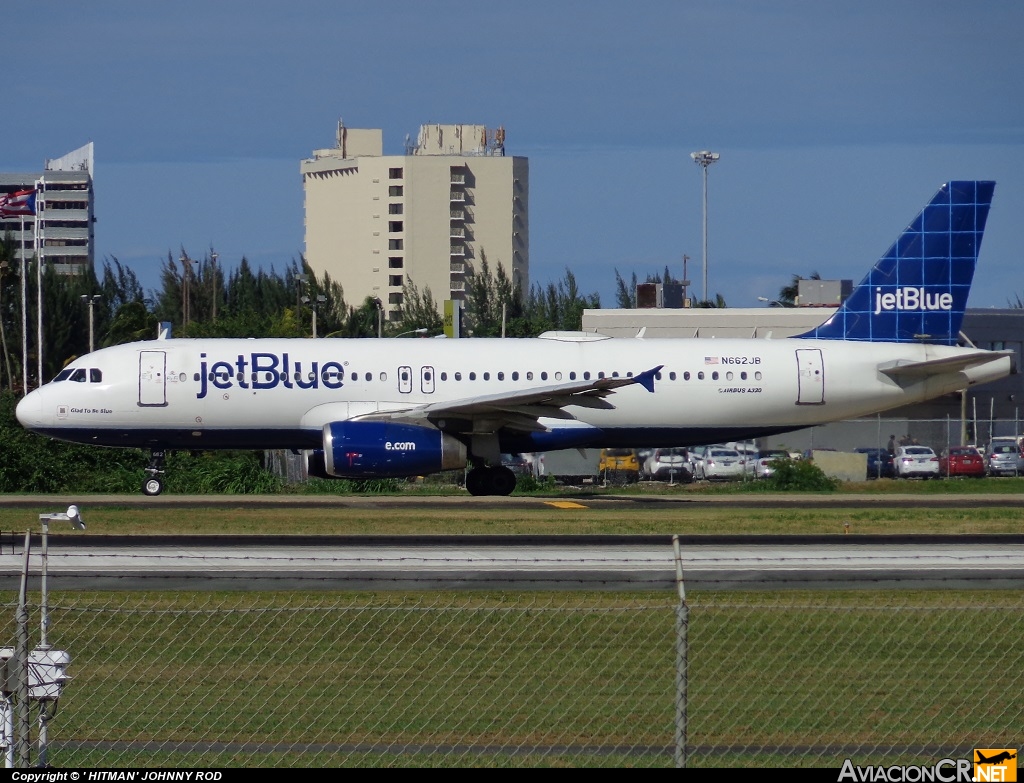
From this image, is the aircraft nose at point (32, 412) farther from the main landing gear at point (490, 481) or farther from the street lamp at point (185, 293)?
the street lamp at point (185, 293)

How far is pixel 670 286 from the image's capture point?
8156cm

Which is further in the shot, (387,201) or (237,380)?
(387,201)

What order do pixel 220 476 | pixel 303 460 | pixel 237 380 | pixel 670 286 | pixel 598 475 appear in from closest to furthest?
pixel 237 380 → pixel 220 476 → pixel 303 460 → pixel 598 475 → pixel 670 286

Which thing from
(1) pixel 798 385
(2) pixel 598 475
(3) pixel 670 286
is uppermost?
(3) pixel 670 286

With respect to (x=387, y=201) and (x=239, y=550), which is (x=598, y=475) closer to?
(x=239, y=550)

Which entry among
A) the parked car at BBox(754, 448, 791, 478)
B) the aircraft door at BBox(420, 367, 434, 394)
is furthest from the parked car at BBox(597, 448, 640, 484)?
the aircraft door at BBox(420, 367, 434, 394)

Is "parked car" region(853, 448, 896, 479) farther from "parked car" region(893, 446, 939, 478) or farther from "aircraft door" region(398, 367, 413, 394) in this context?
"aircraft door" region(398, 367, 413, 394)

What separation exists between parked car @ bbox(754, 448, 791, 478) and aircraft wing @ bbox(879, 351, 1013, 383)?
43.3 ft

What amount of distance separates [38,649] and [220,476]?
29.8 meters

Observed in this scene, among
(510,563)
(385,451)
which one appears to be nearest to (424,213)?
(385,451)

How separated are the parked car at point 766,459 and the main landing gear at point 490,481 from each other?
55.1ft

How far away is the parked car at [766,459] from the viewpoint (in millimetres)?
51719

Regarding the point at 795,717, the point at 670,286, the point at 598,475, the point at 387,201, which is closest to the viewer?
the point at 795,717

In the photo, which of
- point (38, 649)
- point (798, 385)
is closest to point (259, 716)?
point (38, 649)
